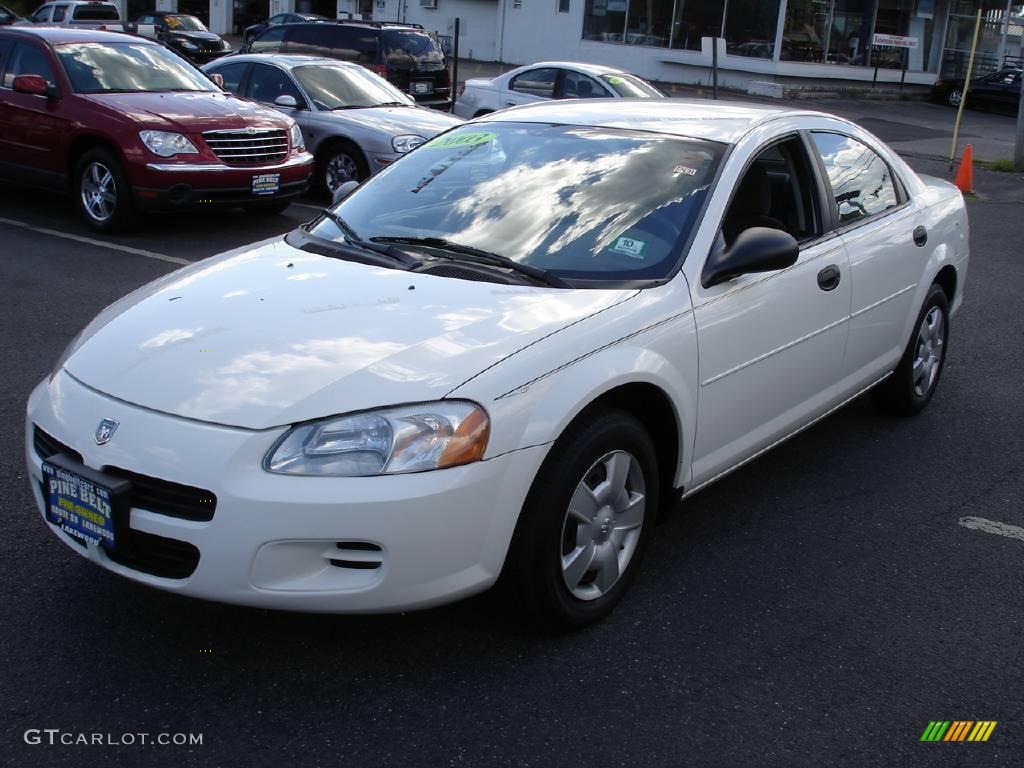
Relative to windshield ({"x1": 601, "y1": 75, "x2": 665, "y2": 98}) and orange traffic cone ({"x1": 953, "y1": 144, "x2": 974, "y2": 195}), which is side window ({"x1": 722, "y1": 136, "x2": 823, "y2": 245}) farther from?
orange traffic cone ({"x1": 953, "y1": 144, "x2": 974, "y2": 195})

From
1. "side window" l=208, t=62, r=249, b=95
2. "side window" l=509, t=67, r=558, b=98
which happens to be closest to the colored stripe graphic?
"side window" l=208, t=62, r=249, b=95

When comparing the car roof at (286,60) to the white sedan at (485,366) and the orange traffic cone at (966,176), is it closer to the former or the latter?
the white sedan at (485,366)

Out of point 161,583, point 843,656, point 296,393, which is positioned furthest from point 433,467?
point 843,656

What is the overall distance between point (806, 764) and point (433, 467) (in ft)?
4.18

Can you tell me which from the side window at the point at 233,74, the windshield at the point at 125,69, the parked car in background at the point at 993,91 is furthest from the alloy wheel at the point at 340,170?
the parked car in background at the point at 993,91

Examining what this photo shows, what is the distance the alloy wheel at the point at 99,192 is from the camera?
9.56 meters

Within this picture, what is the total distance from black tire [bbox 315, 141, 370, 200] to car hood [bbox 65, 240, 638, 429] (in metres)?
7.52

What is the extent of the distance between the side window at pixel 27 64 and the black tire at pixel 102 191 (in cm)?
99

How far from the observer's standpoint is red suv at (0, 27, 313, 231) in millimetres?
9320

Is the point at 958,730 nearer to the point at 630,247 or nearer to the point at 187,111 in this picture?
the point at 630,247

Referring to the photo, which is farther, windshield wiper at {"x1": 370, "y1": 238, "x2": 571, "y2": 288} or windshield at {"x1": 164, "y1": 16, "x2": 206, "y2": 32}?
windshield at {"x1": 164, "y1": 16, "x2": 206, "y2": 32}

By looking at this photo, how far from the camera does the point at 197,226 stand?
1036 cm

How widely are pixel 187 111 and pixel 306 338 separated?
713cm

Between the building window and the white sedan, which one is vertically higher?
the building window
